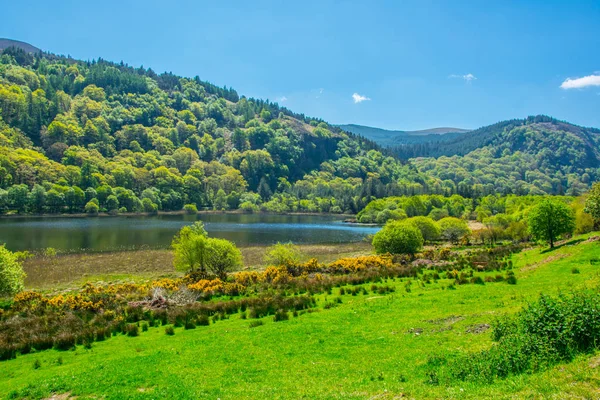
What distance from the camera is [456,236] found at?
80.8 meters

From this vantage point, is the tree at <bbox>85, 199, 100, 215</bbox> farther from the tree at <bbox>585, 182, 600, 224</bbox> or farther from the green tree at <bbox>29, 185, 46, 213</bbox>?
the tree at <bbox>585, 182, 600, 224</bbox>

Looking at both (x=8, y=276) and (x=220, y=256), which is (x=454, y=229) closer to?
(x=220, y=256)

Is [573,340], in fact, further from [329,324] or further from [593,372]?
[329,324]

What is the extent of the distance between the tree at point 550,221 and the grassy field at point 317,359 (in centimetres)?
2206

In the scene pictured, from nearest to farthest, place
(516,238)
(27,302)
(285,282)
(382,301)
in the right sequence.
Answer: (382,301) < (27,302) < (285,282) < (516,238)

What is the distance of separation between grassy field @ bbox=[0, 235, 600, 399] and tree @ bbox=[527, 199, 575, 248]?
22061 millimetres

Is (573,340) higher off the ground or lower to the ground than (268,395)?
higher

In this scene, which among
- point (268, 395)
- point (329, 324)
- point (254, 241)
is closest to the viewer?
point (268, 395)

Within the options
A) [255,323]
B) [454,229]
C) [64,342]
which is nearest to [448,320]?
[255,323]

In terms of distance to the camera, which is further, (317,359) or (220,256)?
(220,256)

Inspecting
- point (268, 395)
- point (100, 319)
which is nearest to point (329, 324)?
point (268, 395)

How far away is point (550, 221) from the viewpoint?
4488 centimetres

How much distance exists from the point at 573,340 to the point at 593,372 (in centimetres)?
221

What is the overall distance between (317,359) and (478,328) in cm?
756
